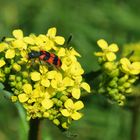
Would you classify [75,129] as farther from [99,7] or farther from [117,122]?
[99,7]

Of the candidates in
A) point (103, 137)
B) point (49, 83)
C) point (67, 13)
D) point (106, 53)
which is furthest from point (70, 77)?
point (67, 13)

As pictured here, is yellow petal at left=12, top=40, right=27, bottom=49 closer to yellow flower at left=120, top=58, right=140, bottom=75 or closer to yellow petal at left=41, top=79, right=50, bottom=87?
yellow petal at left=41, top=79, right=50, bottom=87

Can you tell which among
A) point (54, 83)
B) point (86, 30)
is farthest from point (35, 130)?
point (86, 30)

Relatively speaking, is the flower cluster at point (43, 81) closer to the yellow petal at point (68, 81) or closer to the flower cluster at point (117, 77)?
the yellow petal at point (68, 81)

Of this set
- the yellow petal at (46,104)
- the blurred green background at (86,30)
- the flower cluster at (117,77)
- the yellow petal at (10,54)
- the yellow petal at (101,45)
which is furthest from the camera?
the blurred green background at (86,30)

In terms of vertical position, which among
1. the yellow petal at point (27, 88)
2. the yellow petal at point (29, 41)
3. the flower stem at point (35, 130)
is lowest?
the flower stem at point (35, 130)

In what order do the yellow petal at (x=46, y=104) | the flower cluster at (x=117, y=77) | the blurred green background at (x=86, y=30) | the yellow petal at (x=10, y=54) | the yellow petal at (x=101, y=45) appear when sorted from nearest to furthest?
1. the yellow petal at (x=46, y=104)
2. the yellow petal at (x=10, y=54)
3. the flower cluster at (x=117, y=77)
4. the yellow petal at (x=101, y=45)
5. the blurred green background at (x=86, y=30)

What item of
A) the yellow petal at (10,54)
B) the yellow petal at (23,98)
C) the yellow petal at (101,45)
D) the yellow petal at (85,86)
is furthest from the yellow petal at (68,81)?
the yellow petal at (101,45)

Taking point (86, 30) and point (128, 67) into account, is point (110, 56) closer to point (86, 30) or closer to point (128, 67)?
point (128, 67)
